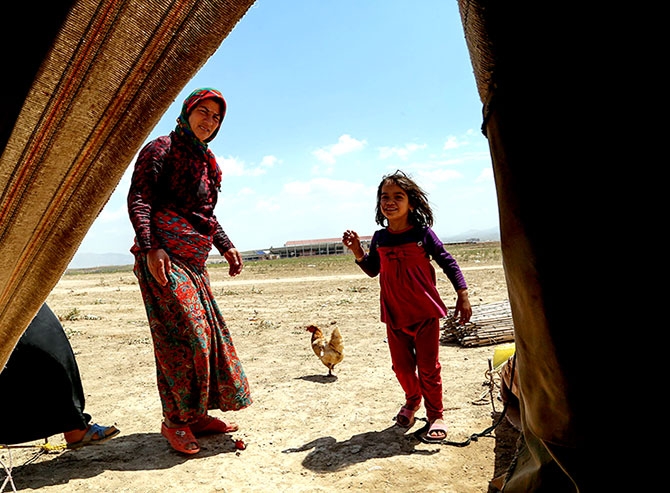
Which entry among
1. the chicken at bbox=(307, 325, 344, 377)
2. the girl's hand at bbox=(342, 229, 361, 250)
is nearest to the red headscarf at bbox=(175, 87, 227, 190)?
the girl's hand at bbox=(342, 229, 361, 250)

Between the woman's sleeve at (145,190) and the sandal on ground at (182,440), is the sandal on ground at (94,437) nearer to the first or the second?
the sandal on ground at (182,440)

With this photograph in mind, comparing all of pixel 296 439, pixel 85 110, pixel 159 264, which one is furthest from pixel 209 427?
pixel 85 110

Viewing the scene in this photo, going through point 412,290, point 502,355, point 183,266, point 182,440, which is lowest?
point 182,440

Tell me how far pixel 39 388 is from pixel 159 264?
0.90m

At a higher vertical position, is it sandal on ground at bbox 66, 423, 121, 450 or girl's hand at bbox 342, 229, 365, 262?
girl's hand at bbox 342, 229, 365, 262

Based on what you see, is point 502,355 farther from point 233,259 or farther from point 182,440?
point 182,440

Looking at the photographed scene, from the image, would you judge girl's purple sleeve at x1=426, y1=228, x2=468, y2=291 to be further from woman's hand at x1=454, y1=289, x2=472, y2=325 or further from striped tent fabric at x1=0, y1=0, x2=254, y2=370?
striped tent fabric at x1=0, y1=0, x2=254, y2=370

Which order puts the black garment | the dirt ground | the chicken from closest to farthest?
the black garment → the dirt ground → the chicken

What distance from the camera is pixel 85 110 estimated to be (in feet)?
2.79

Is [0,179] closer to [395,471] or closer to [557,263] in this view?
[557,263]

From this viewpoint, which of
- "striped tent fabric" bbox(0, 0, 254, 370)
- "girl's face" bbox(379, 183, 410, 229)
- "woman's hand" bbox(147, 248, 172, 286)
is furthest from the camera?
"girl's face" bbox(379, 183, 410, 229)

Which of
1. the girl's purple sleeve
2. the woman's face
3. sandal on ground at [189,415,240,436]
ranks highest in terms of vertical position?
the woman's face

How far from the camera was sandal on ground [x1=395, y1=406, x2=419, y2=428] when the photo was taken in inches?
122

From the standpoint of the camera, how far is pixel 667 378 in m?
0.85
